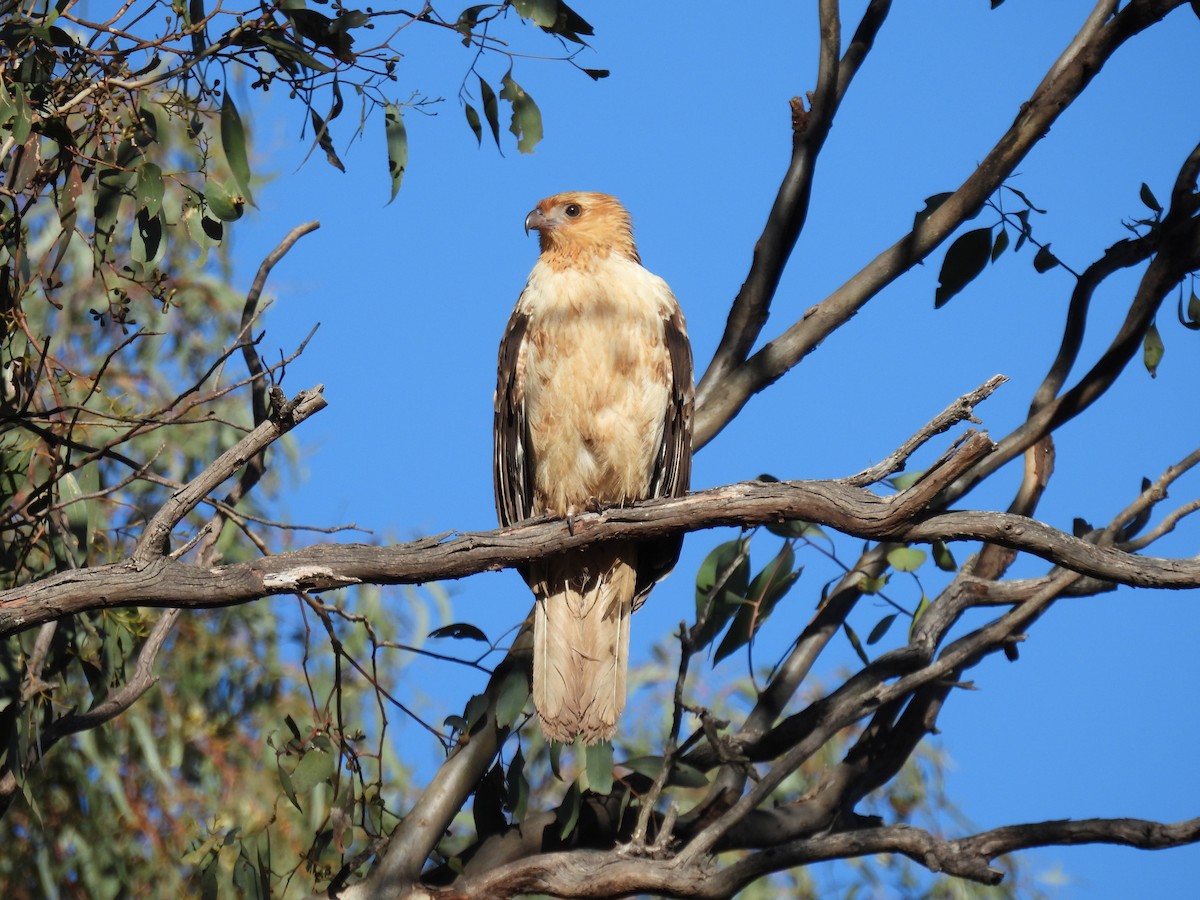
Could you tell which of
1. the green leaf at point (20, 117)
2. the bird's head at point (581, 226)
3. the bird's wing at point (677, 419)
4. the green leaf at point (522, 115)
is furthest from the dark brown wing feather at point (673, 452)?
the green leaf at point (20, 117)

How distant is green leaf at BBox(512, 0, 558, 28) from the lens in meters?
3.62

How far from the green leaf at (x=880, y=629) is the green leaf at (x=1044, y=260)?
1361mm

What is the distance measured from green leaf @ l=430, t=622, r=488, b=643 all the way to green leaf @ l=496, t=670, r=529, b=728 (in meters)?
0.15

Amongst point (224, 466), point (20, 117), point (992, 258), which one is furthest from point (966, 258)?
point (20, 117)

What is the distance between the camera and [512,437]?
4.43 metres

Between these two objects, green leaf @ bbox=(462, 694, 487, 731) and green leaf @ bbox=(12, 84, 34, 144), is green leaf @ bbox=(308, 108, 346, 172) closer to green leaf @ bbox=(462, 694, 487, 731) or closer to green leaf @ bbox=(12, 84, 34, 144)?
green leaf @ bbox=(12, 84, 34, 144)

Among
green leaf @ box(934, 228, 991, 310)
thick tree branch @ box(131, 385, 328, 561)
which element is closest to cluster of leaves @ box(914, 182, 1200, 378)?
green leaf @ box(934, 228, 991, 310)

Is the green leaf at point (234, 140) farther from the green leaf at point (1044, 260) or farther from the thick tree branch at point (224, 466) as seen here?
the green leaf at point (1044, 260)

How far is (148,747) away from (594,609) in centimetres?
267

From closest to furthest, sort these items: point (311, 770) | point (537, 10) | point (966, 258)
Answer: point (537, 10) < point (311, 770) < point (966, 258)

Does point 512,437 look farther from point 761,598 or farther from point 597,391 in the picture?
point 761,598

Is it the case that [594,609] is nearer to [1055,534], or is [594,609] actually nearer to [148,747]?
[1055,534]

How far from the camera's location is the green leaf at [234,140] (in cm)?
371

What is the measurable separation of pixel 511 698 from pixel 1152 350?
2391 mm
